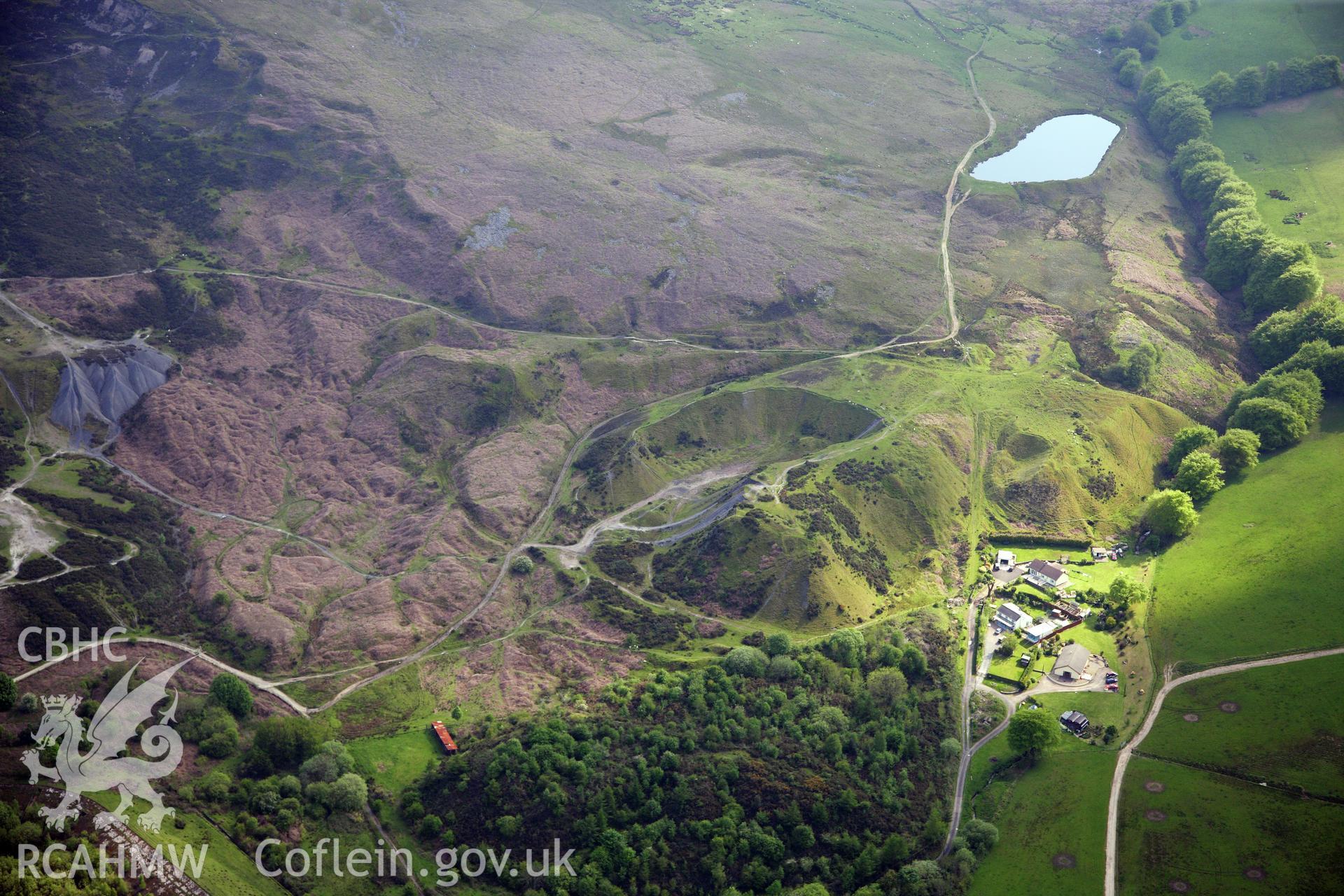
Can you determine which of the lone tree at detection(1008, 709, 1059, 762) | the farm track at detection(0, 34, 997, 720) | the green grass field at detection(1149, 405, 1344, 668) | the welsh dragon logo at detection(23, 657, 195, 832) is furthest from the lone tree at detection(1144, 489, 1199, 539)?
the welsh dragon logo at detection(23, 657, 195, 832)

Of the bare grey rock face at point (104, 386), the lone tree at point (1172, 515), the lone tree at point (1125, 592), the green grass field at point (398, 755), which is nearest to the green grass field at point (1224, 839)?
the lone tree at point (1125, 592)

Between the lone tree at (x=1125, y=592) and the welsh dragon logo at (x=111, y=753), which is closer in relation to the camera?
the welsh dragon logo at (x=111, y=753)

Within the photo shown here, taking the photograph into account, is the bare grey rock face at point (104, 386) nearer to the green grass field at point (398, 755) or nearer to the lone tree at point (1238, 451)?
the green grass field at point (398, 755)

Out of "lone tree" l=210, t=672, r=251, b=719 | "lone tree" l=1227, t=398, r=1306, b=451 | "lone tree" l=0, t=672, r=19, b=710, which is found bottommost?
"lone tree" l=210, t=672, r=251, b=719

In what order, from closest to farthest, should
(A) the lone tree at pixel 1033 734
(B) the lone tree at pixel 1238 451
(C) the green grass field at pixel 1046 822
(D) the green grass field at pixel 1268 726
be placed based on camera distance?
(C) the green grass field at pixel 1046 822 < (D) the green grass field at pixel 1268 726 < (A) the lone tree at pixel 1033 734 < (B) the lone tree at pixel 1238 451

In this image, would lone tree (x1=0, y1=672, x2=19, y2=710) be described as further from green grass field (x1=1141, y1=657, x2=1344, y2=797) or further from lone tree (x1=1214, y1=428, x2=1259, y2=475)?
lone tree (x1=1214, y1=428, x2=1259, y2=475)

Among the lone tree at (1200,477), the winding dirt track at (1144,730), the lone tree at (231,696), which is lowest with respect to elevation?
the lone tree at (231,696)

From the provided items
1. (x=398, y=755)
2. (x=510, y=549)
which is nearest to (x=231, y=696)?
(x=398, y=755)
